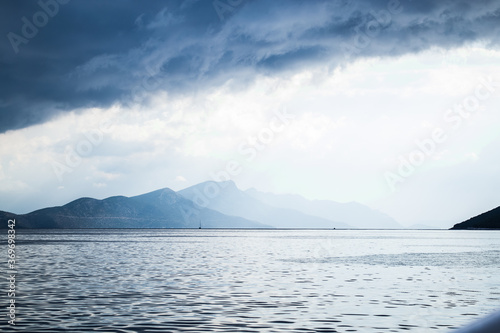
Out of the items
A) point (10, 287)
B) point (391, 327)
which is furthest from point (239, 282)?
point (391, 327)

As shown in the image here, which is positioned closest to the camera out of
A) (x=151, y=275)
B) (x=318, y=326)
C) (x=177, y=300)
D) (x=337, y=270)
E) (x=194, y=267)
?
(x=318, y=326)

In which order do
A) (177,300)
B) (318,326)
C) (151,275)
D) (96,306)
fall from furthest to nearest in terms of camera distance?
(151,275), (177,300), (96,306), (318,326)

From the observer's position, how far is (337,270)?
59.7 metres

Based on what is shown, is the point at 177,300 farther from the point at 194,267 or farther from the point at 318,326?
the point at 194,267

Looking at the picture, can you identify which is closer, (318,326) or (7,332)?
(7,332)

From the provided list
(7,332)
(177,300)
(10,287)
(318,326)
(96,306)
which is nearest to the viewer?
(7,332)

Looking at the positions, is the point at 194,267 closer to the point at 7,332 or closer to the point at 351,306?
the point at 351,306

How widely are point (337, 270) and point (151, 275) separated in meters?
21.0

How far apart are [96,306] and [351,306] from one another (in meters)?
15.8

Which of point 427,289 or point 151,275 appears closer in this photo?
point 427,289

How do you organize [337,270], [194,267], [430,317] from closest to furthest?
[430,317] → [337,270] → [194,267]

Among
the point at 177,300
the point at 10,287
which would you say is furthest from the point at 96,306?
the point at 10,287

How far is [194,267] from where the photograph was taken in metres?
63.6

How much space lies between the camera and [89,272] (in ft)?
185
